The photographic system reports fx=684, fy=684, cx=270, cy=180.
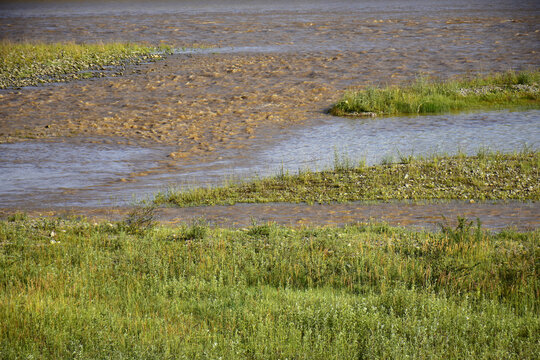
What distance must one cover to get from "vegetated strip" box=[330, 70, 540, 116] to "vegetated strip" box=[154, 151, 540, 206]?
27.6 feet

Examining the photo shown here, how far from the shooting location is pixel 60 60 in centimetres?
3716

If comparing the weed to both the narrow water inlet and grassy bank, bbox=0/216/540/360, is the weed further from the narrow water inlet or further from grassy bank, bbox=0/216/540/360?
the narrow water inlet

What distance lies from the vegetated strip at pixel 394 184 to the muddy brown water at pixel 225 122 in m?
1.30

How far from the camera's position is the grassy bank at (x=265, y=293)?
716cm

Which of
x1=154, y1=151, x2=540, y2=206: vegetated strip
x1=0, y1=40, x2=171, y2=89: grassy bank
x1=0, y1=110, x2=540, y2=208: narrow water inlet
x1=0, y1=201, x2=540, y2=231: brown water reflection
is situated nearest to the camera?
x1=0, y1=201, x2=540, y2=231: brown water reflection

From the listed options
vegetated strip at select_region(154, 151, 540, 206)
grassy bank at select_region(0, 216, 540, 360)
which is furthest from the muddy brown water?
grassy bank at select_region(0, 216, 540, 360)

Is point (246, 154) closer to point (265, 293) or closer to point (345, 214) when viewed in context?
point (345, 214)

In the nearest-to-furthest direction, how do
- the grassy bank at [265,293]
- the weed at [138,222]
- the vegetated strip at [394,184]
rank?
the grassy bank at [265,293] < the weed at [138,222] < the vegetated strip at [394,184]

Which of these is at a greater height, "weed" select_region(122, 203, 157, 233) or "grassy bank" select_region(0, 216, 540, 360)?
"grassy bank" select_region(0, 216, 540, 360)

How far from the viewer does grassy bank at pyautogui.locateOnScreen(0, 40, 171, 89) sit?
107 feet

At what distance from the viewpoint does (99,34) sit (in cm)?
5500

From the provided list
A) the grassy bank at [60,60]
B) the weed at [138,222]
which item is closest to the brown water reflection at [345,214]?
the weed at [138,222]

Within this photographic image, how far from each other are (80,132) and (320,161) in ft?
28.2

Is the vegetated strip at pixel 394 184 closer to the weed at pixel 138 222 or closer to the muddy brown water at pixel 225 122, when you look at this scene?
the muddy brown water at pixel 225 122
